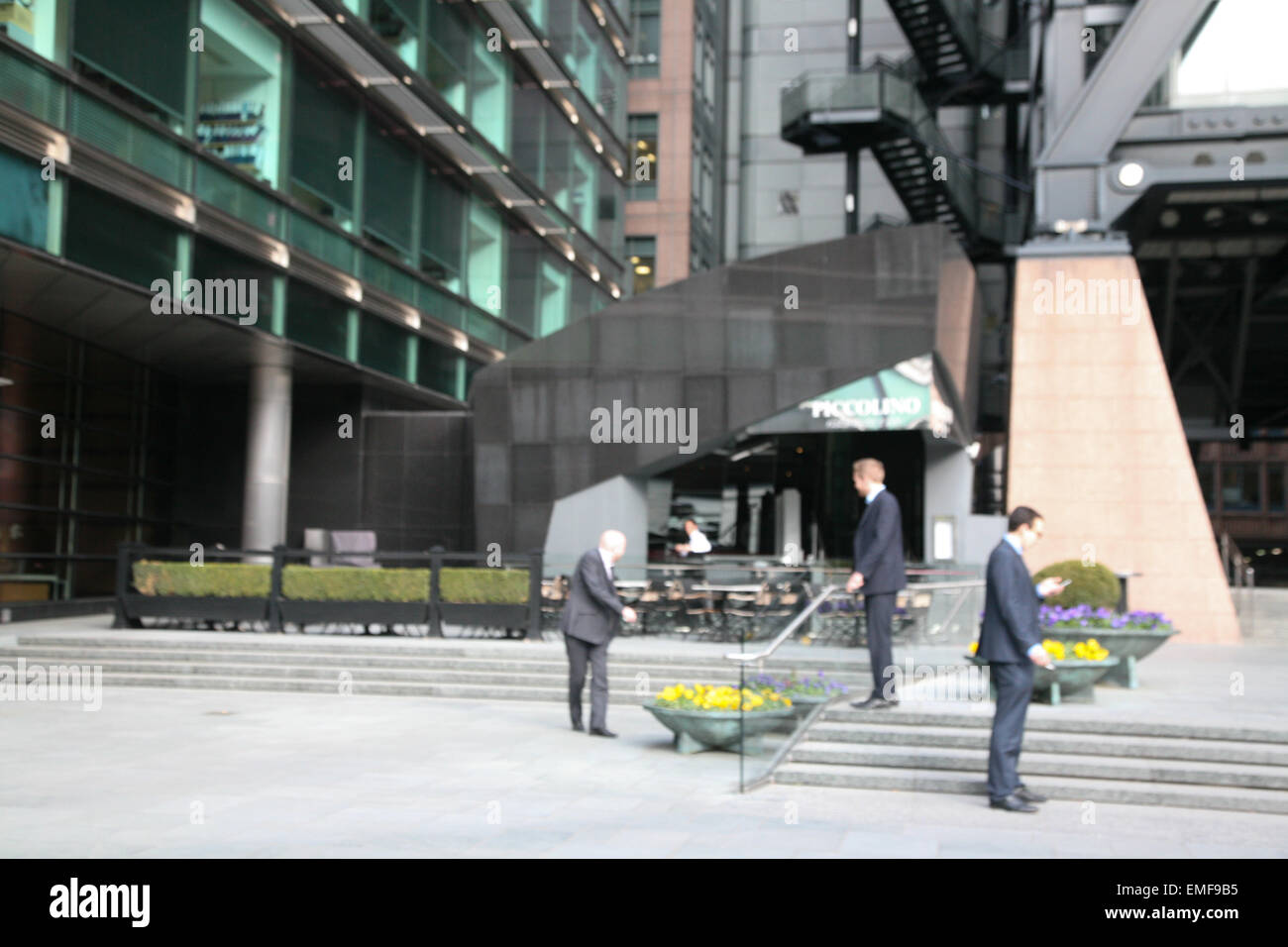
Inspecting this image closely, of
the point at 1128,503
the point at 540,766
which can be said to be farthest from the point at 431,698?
the point at 1128,503

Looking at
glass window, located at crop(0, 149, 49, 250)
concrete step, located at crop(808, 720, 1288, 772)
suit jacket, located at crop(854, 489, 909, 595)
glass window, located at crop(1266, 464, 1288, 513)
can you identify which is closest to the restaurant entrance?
glass window, located at crop(0, 149, 49, 250)

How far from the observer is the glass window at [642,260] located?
154 feet

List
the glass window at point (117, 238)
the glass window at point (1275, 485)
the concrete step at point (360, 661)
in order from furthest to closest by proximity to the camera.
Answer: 1. the glass window at point (1275, 485)
2. the glass window at point (117, 238)
3. the concrete step at point (360, 661)

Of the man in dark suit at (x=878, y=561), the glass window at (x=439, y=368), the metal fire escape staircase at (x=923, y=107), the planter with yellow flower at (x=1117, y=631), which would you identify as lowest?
the planter with yellow flower at (x=1117, y=631)

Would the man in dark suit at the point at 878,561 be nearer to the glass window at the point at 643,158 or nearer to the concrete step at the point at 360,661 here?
the concrete step at the point at 360,661

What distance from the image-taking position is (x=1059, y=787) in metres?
8.70

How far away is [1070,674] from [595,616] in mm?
4269

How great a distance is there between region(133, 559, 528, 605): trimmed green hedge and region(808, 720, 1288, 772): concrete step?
901 cm

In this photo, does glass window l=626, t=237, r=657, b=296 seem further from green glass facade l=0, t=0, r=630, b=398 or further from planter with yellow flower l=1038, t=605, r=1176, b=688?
planter with yellow flower l=1038, t=605, r=1176, b=688

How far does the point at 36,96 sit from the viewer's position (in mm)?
16875

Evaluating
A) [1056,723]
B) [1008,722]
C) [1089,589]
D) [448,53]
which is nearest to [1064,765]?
[1056,723]

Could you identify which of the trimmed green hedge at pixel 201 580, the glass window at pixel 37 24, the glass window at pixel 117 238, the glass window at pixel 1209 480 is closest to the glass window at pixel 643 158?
the glass window at pixel 117 238

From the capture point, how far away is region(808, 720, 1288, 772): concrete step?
29.5ft

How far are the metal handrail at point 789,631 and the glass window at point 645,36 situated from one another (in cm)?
3881
